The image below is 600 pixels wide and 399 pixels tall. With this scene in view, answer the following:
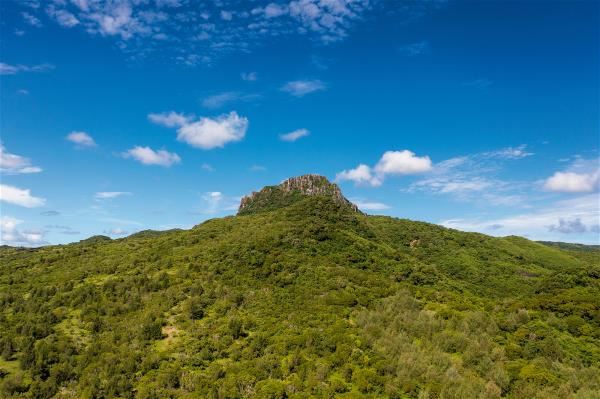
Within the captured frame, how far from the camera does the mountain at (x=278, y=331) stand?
93.7ft

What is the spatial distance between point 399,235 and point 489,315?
9771cm

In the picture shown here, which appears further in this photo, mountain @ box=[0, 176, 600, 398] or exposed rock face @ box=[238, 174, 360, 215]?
exposed rock face @ box=[238, 174, 360, 215]

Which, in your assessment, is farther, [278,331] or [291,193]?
[291,193]

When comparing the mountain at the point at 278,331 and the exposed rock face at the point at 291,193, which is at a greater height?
Answer: the exposed rock face at the point at 291,193

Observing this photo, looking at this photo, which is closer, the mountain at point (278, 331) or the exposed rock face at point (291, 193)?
the mountain at point (278, 331)

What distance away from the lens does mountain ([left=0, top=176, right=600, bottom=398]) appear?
28562mm

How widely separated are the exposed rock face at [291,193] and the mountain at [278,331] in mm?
99188

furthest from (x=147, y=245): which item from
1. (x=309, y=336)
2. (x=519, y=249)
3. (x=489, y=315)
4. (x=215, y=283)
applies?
(x=519, y=249)

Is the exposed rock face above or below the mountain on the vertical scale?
above

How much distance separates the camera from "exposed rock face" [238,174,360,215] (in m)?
169

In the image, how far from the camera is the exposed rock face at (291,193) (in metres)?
169

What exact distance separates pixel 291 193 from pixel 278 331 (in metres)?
137

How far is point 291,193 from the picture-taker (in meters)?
175

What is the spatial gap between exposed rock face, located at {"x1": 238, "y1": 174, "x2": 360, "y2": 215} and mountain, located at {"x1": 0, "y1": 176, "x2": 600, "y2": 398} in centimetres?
9919
